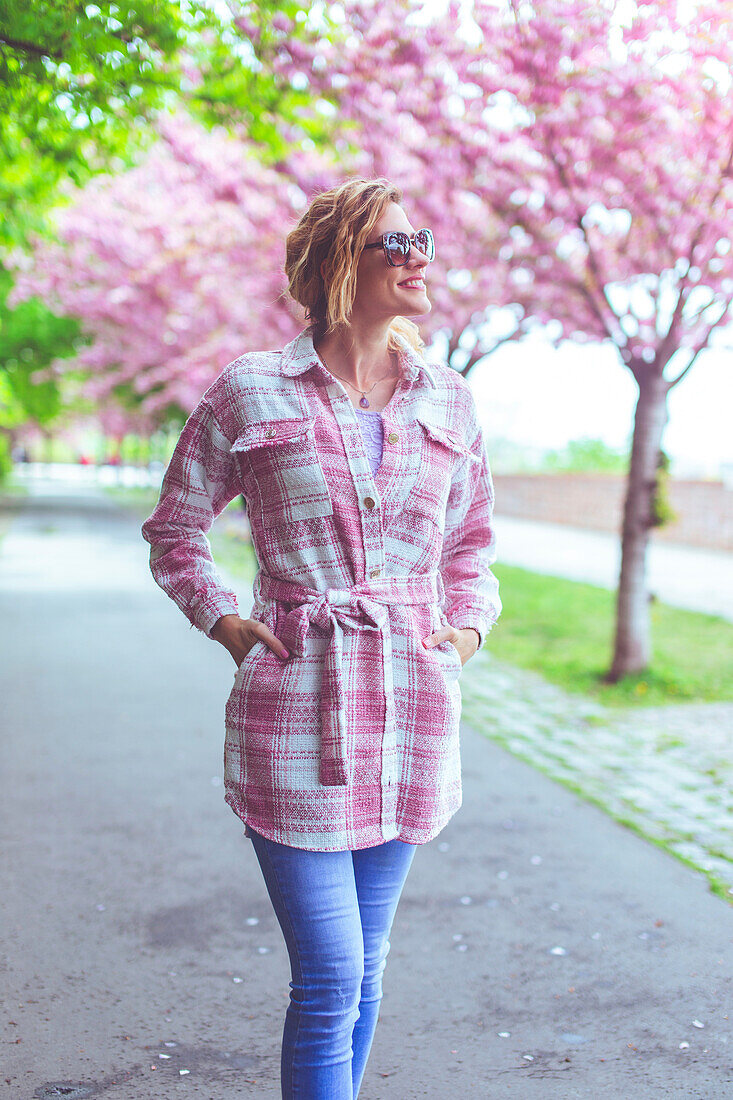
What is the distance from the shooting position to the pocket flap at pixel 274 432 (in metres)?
2.15

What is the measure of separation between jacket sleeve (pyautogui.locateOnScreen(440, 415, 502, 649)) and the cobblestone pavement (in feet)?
8.33

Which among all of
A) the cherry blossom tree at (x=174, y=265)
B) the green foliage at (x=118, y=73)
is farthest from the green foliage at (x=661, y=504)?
the cherry blossom tree at (x=174, y=265)

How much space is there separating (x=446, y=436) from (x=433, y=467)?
81mm

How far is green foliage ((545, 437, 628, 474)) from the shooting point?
35.2 metres

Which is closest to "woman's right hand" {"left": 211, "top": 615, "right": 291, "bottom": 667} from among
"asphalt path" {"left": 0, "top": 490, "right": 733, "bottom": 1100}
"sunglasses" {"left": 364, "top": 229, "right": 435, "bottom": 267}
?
"sunglasses" {"left": 364, "top": 229, "right": 435, "bottom": 267}

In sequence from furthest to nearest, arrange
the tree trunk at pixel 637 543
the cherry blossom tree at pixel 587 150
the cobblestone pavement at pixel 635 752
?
the tree trunk at pixel 637 543 → the cherry blossom tree at pixel 587 150 → the cobblestone pavement at pixel 635 752

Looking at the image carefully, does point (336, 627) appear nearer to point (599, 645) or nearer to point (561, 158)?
point (561, 158)

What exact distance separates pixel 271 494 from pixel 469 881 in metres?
2.71

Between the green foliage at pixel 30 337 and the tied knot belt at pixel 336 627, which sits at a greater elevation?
the green foliage at pixel 30 337

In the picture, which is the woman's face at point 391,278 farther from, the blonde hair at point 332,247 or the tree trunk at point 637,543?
the tree trunk at point 637,543

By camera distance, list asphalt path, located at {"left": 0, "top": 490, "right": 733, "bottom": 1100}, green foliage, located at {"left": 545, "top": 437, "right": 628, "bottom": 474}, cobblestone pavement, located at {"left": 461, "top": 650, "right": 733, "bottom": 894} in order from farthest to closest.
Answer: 1. green foliage, located at {"left": 545, "top": 437, "right": 628, "bottom": 474}
2. cobblestone pavement, located at {"left": 461, "top": 650, "right": 733, "bottom": 894}
3. asphalt path, located at {"left": 0, "top": 490, "right": 733, "bottom": 1100}

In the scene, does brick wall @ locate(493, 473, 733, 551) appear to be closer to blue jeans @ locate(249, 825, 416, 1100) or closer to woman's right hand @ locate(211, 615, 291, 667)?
woman's right hand @ locate(211, 615, 291, 667)

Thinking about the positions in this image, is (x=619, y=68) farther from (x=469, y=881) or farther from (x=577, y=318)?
(x=469, y=881)

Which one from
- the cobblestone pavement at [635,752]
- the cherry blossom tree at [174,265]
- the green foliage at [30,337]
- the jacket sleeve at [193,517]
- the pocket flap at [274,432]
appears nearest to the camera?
the pocket flap at [274,432]
